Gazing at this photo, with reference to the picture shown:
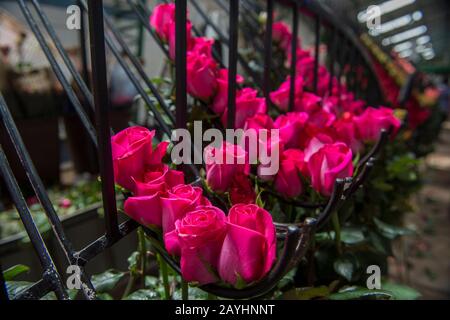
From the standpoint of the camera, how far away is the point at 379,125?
2.90ft

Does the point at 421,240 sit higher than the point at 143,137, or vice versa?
the point at 143,137

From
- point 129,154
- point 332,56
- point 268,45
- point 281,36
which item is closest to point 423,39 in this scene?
point 281,36

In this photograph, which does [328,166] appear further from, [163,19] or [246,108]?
[163,19]

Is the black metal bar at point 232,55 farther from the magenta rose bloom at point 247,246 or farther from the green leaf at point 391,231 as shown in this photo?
the green leaf at point 391,231

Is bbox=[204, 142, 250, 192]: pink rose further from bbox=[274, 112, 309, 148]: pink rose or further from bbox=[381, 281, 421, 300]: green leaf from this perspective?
bbox=[381, 281, 421, 300]: green leaf

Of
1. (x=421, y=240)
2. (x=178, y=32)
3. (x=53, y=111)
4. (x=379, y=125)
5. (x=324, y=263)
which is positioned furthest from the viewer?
(x=421, y=240)

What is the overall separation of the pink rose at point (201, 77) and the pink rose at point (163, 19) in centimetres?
13

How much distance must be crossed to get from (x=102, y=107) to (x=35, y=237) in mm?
145

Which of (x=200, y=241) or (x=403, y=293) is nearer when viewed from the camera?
(x=200, y=241)

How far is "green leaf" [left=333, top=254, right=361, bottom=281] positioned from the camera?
2.24 feet

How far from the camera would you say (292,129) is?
2.30 ft
